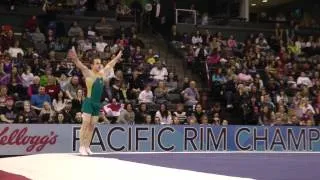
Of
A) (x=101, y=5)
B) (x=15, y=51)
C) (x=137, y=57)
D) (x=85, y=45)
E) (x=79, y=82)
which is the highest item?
(x=101, y=5)

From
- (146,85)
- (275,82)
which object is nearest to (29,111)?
(146,85)

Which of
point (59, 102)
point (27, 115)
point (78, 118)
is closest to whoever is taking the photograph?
point (27, 115)

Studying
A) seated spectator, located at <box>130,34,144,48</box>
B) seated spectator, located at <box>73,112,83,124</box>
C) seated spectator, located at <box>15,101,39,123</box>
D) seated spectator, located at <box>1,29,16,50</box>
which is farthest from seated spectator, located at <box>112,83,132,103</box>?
seated spectator, located at <box>1,29,16,50</box>

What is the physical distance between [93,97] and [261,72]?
10195 mm

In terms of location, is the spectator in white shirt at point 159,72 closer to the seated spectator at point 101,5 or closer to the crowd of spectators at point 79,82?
the crowd of spectators at point 79,82

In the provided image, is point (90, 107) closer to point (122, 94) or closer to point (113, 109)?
point (113, 109)

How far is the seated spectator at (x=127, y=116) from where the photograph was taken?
14109 mm

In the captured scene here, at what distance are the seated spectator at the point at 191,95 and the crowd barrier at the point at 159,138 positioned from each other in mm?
2087

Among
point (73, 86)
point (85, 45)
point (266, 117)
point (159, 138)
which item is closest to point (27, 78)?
point (73, 86)

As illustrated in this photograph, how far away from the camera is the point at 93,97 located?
32.4 feet

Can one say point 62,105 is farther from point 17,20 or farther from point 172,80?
point 17,20

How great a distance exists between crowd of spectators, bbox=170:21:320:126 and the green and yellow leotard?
22.1 ft

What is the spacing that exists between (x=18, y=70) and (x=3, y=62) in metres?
0.43

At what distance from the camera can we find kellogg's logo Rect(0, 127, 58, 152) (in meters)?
12.2
